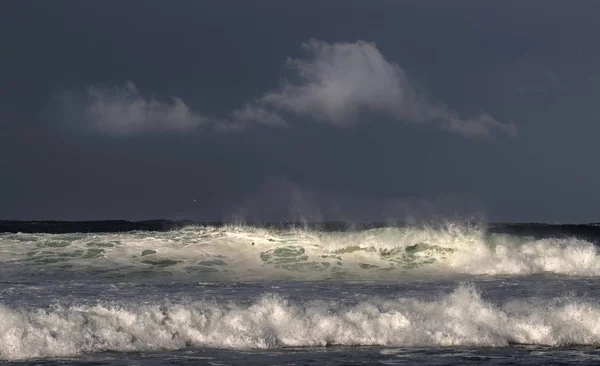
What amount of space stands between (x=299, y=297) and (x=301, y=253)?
1088cm

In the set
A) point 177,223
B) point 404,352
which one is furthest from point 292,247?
point 177,223

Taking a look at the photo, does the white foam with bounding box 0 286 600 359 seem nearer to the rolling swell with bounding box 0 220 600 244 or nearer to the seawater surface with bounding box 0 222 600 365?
the seawater surface with bounding box 0 222 600 365

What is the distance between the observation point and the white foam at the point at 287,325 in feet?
44.9

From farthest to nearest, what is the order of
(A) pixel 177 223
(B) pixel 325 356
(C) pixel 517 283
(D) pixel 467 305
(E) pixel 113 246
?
(A) pixel 177 223 < (E) pixel 113 246 < (C) pixel 517 283 < (D) pixel 467 305 < (B) pixel 325 356

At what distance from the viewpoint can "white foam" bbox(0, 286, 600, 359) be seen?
1367cm

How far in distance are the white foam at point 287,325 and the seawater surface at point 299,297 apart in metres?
0.03

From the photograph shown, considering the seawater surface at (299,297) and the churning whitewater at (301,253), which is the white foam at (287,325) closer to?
the seawater surface at (299,297)

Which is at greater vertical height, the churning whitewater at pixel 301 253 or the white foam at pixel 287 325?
the churning whitewater at pixel 301 253

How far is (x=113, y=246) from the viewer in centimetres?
2972

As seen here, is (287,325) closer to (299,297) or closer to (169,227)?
(299,297)

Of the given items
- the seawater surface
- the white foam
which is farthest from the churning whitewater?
the white foam

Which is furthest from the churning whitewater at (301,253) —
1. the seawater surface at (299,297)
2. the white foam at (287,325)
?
the white foam at (287,325)

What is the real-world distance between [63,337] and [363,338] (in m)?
4.89

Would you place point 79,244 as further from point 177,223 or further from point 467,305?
point 177,223
